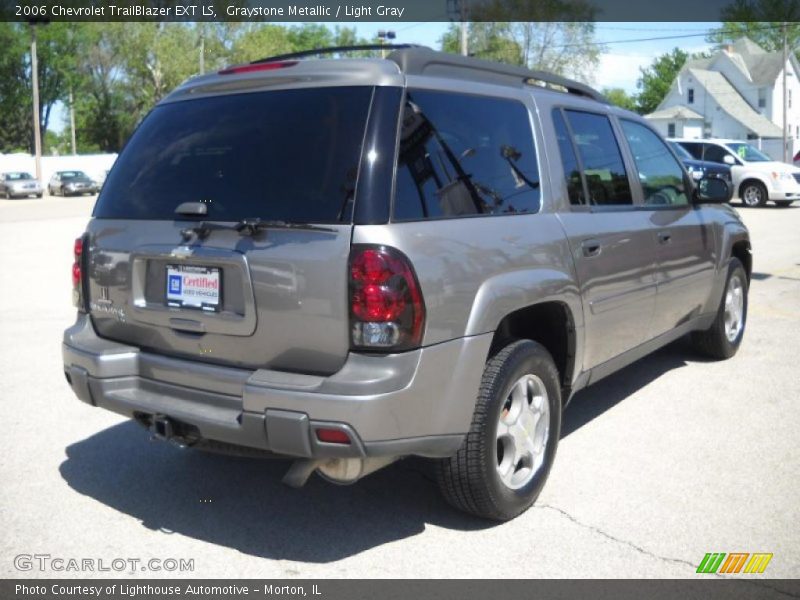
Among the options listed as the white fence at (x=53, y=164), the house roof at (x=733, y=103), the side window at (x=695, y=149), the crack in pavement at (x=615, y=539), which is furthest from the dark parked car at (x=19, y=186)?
the house roof at (x=733, y=103)

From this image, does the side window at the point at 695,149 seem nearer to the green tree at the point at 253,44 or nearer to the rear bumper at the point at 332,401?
the rear bumper at the point at 332,401

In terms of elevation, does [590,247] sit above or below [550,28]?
below

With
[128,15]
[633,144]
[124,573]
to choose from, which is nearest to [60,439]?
[124,573]

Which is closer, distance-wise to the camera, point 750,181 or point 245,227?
point 245,227

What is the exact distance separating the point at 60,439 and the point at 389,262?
111 inches

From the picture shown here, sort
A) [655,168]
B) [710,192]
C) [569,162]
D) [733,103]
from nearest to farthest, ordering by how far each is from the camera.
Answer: [569,162] → [655,168] → [710,192] → [733,103]

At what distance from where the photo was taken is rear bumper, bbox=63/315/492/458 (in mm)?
3104

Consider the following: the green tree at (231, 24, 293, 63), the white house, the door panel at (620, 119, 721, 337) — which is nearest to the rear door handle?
the door panel at (620, 119, 721, 337)

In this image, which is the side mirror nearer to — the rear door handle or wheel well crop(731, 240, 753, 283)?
wheel well crop(731, 240, 753, 283)

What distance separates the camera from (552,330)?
4.21m

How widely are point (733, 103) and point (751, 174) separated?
47.0m

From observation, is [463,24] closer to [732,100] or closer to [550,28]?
[550,28]

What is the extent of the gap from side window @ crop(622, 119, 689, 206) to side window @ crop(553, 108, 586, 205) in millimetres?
861

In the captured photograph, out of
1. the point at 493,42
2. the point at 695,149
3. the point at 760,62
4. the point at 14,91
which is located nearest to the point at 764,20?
the point at 760,62
